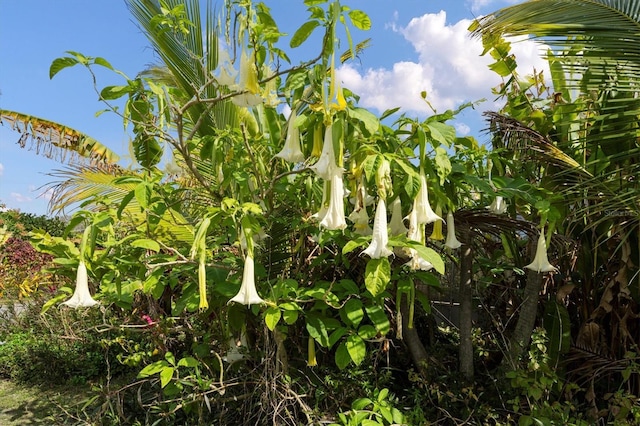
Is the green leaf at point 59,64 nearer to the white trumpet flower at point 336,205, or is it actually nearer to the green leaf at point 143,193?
the green leaf at point 143,193

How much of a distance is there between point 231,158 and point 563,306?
1963mm

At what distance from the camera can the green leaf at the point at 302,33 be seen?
5.18ft

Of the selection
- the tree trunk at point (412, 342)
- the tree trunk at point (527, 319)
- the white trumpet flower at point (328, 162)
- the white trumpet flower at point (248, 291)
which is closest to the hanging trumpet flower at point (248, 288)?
the white trumpet flower at point (248, 291)

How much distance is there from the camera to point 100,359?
4.01 m

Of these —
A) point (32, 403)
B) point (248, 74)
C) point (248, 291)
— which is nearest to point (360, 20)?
point (248, 74)

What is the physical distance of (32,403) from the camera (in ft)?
11.5

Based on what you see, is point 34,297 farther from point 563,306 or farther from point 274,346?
point 563,306

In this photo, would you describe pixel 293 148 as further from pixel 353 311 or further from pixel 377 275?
pixel 353 311

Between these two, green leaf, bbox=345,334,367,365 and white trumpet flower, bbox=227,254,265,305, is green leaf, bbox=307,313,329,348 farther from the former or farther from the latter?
white trumpet flower, bbox=227,254,265,305

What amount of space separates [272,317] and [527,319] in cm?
146

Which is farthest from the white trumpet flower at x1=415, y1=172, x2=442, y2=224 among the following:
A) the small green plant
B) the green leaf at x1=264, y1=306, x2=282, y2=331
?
the small green plant

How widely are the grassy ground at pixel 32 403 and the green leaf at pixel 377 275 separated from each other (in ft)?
7.57

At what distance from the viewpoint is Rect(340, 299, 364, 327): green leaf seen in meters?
1.98

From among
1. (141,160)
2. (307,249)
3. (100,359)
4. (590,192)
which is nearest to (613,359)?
(590,192)
